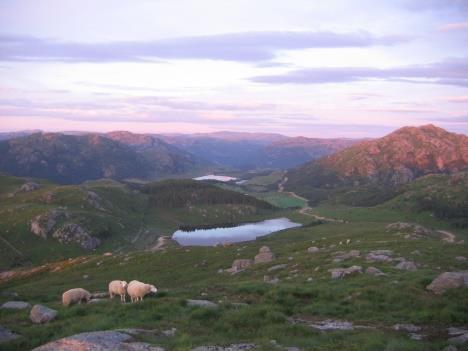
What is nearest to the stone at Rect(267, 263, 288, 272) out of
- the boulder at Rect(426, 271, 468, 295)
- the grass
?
the grass

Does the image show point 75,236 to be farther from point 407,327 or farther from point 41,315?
point 407,327

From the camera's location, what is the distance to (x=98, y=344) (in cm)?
1611

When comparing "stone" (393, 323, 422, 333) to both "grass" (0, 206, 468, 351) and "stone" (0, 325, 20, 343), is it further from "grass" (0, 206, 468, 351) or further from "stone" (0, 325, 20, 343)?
"stone" (0, 325, 20, 343)

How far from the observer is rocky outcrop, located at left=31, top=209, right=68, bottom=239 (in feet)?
613

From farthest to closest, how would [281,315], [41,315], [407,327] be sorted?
[41,315]
[281,315]
[407,327]

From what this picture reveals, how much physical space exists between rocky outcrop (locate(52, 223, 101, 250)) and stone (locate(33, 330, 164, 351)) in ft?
577

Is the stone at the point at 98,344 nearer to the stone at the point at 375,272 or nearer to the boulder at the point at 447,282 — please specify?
the boulder at the point at 447,282

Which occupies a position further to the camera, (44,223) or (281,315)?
(44,223)

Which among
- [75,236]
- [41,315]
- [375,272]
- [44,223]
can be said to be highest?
[41,315]

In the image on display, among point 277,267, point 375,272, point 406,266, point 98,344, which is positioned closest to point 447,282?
point 375,272

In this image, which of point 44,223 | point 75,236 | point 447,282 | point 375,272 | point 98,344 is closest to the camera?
point 98,344

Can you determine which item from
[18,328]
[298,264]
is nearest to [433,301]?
[18,328]

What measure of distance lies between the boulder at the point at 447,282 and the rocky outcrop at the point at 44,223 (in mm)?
184428

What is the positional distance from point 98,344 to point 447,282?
21614 mm
